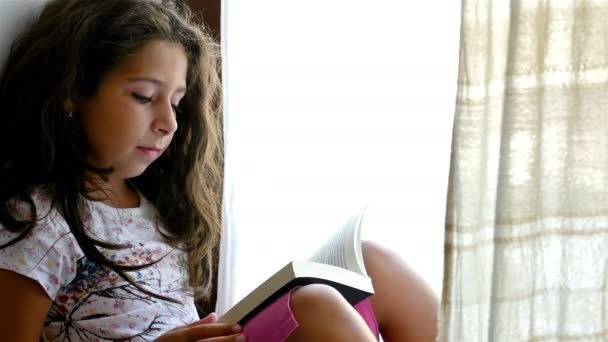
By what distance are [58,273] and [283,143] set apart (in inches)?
24.9

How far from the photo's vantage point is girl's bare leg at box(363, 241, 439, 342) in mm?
1368

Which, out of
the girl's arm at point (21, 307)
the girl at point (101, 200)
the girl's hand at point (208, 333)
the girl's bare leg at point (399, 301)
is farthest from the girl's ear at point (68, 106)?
the girl's bare leg at point (399, 301)

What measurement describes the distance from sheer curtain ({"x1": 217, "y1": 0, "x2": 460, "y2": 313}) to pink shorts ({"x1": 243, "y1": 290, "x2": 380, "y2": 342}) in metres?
0.53

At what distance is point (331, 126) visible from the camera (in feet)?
5.71

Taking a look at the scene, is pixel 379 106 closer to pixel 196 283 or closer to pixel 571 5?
pixel 196 283

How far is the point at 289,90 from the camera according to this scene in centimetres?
177

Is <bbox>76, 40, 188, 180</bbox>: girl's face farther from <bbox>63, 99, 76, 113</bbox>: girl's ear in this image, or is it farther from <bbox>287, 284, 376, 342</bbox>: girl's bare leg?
<bbox>287, 284, 376, 342</bbox>: girl's bare leg

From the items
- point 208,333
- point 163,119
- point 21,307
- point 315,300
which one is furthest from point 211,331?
point 163,119

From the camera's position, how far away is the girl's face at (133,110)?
138 cm

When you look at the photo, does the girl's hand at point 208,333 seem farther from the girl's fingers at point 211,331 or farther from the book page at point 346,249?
the book page at point 346,249

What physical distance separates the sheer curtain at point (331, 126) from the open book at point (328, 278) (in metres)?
0.35

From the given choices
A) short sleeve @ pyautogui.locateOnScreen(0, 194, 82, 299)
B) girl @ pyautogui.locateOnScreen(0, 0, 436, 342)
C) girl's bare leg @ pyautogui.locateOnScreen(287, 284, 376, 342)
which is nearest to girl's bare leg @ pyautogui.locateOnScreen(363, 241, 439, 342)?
girl @ pyautogui.locateOnScreen(0, 0, 436, 342)

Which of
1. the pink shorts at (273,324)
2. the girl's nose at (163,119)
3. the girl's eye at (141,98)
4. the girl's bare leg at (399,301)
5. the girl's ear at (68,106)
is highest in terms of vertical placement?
the girl's eye at (141,98)

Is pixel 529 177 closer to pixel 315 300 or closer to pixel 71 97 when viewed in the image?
pixel 315 300
